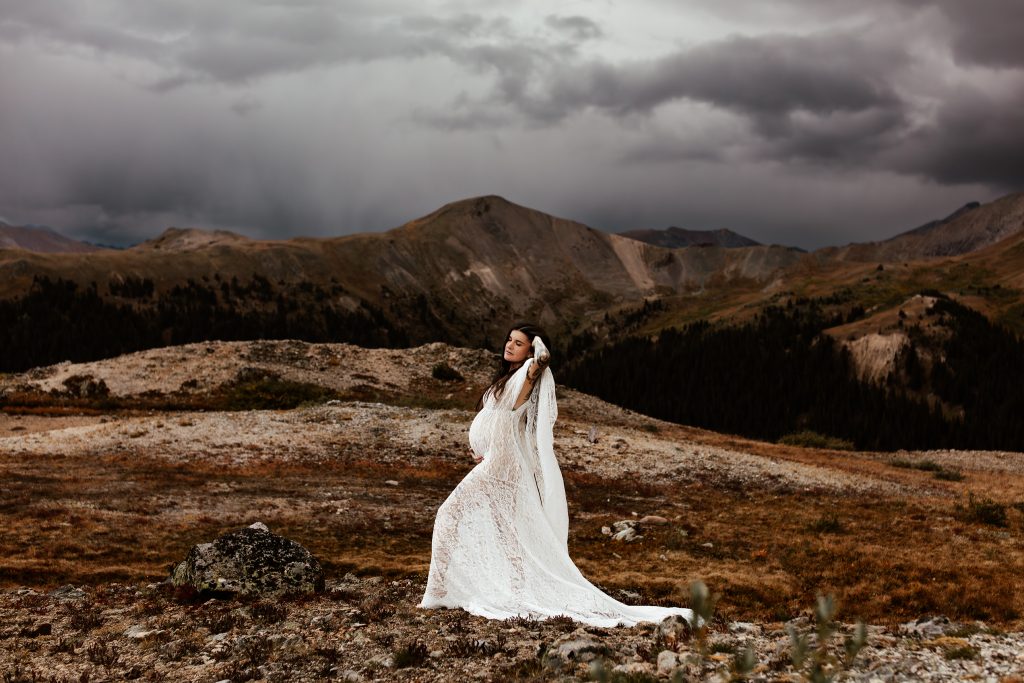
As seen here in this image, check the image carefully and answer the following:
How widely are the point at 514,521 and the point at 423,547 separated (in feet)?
24.4

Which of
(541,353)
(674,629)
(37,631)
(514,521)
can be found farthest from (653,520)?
(37,631)

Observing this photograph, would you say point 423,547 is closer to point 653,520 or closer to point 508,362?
point 653,520

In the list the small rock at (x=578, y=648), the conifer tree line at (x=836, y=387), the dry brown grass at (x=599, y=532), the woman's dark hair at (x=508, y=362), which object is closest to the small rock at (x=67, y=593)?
the dry brown grass at (x=599, y=532)

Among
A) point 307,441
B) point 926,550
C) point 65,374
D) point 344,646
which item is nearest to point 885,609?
point 926,550

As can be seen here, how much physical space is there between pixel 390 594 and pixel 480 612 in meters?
2.81

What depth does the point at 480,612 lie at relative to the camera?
9.24m

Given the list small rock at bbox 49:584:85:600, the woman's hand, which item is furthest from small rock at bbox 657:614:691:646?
small rock at bbox 49:584:85:600

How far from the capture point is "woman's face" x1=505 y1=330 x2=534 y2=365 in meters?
9.59

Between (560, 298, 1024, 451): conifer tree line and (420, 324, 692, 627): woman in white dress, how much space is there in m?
132

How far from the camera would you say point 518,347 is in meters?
9.60

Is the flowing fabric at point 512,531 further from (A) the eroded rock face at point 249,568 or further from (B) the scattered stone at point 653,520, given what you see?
(B) the scattered stone at point 653,520

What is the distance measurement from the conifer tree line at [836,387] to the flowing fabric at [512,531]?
434ft

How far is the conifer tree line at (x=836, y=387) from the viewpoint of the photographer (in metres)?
129

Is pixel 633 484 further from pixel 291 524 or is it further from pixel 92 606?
pixel 92 606
